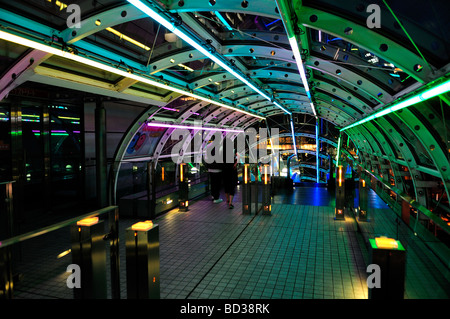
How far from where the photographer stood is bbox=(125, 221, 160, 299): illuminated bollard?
9.18 feet

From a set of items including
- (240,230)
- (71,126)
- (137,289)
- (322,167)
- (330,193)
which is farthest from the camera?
(322,167)

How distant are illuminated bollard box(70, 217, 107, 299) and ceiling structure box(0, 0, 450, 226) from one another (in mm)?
2035

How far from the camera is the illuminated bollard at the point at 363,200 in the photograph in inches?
220

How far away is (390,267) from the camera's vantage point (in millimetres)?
2318

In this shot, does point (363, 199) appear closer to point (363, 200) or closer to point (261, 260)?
point (363, 200)

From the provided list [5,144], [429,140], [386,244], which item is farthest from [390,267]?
[5,144]

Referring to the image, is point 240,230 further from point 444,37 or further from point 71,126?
point 71,126

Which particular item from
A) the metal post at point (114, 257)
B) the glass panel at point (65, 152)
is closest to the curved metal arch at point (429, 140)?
the metal post at point (114, 257)

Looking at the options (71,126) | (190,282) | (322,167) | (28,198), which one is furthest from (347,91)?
(322,167)

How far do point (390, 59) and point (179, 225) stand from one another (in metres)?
5.03

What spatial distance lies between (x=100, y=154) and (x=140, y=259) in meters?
5.11

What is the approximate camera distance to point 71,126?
8.26 metres

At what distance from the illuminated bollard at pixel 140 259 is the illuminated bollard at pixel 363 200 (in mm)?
4071

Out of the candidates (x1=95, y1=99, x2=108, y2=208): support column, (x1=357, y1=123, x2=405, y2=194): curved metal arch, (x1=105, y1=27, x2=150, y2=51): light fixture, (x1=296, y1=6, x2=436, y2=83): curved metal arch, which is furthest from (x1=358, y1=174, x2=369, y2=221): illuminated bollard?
(x1=95, y1=99, x2=108, y2=208): support column
